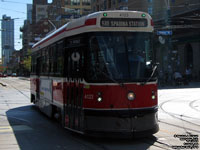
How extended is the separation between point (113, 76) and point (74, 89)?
1.21 meters

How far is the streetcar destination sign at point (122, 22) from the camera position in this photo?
721cm

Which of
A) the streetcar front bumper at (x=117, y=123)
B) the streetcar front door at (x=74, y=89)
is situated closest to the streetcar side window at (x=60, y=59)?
the streetcar front door at (x=74, y=89)

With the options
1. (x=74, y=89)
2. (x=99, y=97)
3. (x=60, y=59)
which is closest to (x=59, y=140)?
(x=74, y=89)

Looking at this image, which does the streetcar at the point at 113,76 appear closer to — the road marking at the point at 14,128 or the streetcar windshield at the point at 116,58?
the streetcar windshield at the point at 116,58

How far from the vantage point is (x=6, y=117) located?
11.6 meters

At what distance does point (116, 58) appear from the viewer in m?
7.02

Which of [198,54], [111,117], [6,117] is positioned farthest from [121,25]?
[198,54]

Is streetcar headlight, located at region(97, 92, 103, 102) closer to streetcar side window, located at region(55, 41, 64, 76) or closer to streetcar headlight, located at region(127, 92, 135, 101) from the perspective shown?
streetcar headlight, located at region(127, 92, 135, 101)

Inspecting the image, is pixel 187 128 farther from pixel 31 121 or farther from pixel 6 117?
pixel 6 117

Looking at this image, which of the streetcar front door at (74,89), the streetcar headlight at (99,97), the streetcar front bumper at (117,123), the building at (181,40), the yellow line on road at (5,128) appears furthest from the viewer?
the building at (181,40)

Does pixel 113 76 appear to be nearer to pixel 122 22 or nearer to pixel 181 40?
pixel 122 22

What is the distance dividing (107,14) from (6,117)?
21.2 feet

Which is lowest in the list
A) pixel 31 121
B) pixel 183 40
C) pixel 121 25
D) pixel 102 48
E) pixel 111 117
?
pixel 31 121

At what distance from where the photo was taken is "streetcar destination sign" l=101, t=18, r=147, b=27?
23.7 ft
